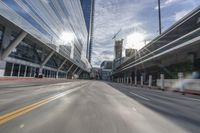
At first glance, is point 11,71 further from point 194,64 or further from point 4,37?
point 194,64

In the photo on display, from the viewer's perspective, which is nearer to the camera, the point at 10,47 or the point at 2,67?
the point at 2,67

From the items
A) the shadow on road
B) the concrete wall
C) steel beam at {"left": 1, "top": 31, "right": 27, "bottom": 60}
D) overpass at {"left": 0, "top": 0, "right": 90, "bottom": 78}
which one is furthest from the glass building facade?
the concrete wall

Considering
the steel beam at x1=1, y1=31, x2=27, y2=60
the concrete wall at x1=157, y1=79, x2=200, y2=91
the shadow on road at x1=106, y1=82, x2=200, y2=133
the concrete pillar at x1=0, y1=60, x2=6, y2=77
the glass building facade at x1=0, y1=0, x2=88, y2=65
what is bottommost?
the shadow on road at x1=106, y1=82, x2=200, y2=133

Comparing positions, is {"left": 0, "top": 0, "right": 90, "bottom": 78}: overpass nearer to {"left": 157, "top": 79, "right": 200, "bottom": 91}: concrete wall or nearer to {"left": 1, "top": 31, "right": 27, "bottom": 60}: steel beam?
{"left": 1, "top": 31, "right": 27, "bottom": 60}: steel beam

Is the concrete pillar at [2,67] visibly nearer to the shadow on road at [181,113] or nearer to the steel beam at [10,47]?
the steel beam at [10,47]

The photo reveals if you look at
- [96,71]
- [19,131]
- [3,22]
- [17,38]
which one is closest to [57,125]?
[19,131]

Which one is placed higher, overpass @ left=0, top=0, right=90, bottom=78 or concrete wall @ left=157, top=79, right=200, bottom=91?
overpass @ left=0, top=0, right=90, bottom=78

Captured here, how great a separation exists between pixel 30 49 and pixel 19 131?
3448cm

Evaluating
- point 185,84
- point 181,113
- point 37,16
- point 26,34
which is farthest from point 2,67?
point 185,84

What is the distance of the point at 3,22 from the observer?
69.1 feet

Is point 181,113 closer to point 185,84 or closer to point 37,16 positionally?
point 185,84

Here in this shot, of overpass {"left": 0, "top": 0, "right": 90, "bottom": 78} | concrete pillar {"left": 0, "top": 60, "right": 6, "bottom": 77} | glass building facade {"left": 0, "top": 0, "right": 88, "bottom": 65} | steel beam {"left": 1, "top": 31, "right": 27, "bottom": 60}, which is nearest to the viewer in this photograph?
glass building facade {"left": 0, "top": 0, "right": 88, "bottom": 65}

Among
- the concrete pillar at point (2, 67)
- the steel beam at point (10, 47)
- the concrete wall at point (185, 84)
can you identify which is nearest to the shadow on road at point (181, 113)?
the concrete wall at point (185, 84)

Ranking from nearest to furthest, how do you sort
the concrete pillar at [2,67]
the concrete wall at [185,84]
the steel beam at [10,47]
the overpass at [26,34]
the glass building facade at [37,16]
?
the concrete wall at [185,84] → the glass building facade at [37,16] → the concrete pillar at [2,67] → the overpass at [26,34] → the steel beam at [10,47]
